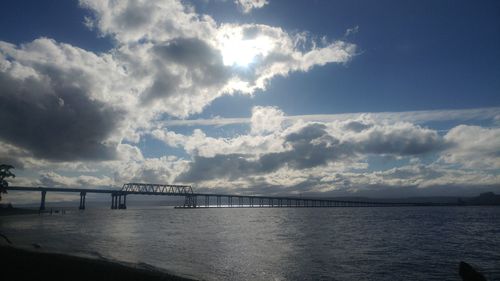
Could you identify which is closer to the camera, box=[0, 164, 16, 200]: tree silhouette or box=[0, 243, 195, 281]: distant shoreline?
box=[0, 243, 195, 281]: distant shoreline

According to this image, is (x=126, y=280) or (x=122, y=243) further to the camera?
(x=122, y=243)

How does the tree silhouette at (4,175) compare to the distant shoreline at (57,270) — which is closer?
the distant shoreline at (57,270)

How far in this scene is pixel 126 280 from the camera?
2111cm

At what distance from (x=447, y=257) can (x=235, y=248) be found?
2501cm

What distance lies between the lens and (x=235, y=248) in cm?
4681

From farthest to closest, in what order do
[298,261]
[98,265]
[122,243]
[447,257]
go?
1. [122,243]
2. [447,257]
3. [298,261]
4. [98,265]

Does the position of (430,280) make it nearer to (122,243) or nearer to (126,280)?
(126,280)

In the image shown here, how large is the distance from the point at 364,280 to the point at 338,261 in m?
8.44

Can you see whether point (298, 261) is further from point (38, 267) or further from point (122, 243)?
point (122, 243)

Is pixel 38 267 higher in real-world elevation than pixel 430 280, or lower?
higher

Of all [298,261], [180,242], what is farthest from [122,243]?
[298,261]

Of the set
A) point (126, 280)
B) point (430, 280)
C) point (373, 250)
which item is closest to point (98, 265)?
point (126, 280)

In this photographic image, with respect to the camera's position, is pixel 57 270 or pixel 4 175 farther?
pixel 4 175

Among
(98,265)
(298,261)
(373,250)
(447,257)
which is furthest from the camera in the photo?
(373,250)
